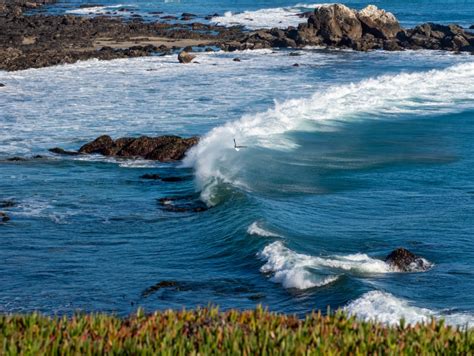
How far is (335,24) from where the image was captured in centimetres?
5841

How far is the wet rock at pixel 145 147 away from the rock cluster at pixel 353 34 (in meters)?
31.3

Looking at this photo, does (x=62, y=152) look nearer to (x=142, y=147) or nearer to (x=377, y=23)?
(x=142, y=147)

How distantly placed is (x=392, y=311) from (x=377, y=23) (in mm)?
48846

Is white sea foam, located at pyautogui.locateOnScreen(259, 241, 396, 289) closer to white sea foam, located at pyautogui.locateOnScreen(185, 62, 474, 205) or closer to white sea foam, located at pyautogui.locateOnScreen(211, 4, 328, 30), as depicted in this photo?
white sea foam, located at pyautogui.locateOnScreen(185, 62, 474, 205)

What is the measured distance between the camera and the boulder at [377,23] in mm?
58844

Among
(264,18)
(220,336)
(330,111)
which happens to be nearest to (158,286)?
(220,336)

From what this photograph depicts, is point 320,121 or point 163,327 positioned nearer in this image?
point 163,327

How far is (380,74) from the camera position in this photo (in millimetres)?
43938

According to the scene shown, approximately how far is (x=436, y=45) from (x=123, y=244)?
43.4m

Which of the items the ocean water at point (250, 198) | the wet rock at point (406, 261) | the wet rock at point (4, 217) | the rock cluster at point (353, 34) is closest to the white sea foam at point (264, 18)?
the rock cluster at point (353, 34)

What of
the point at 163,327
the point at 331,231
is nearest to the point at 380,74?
the point at 331,231

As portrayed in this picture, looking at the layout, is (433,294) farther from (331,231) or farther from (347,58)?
(347,58)

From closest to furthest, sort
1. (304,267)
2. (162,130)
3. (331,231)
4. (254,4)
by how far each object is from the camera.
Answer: (304,267) → (331,231) → (162,130) → (254,4)

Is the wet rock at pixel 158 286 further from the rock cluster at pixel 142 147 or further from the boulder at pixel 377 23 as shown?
the boulder at pixel 377 23
